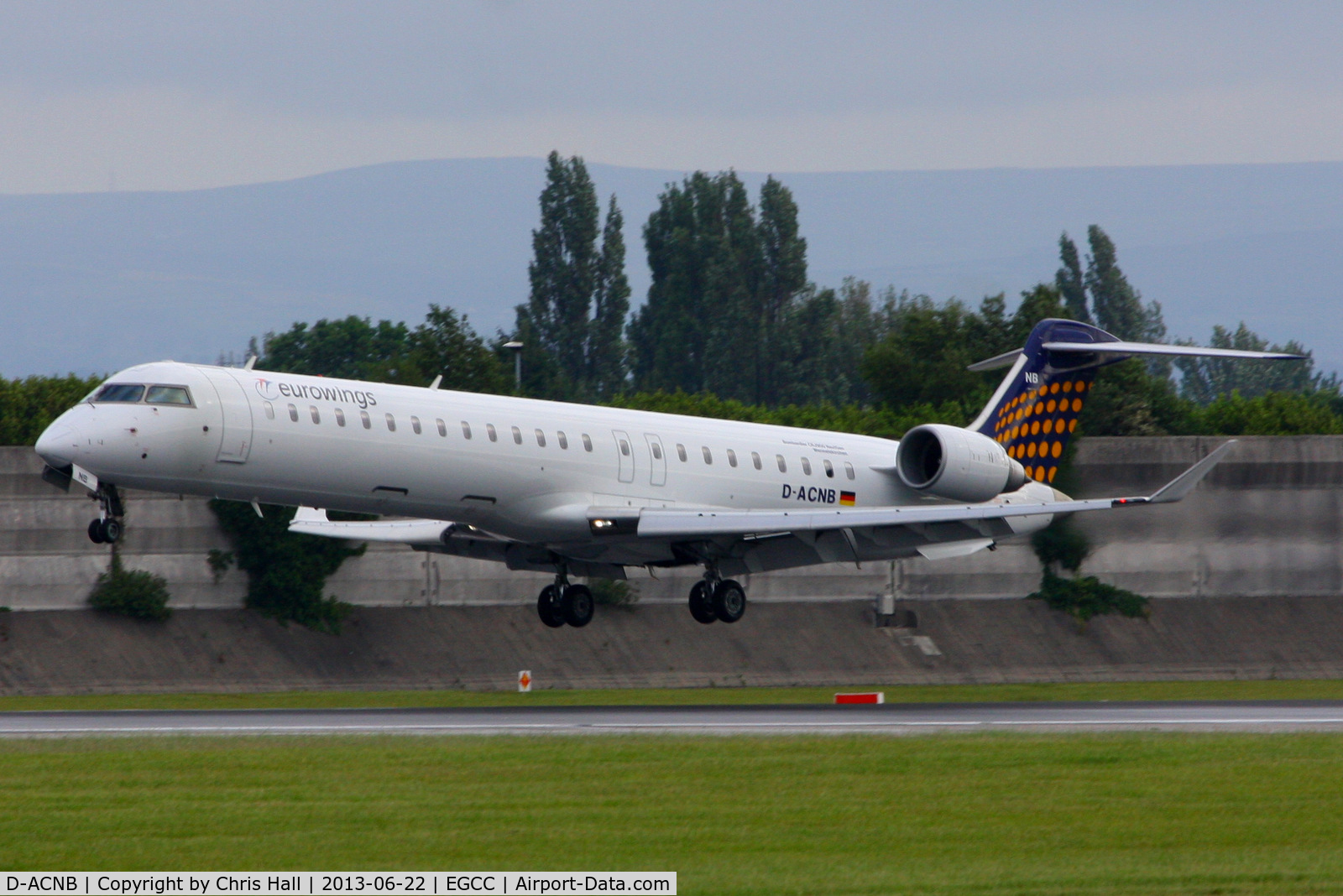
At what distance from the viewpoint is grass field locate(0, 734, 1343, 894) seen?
1402cm

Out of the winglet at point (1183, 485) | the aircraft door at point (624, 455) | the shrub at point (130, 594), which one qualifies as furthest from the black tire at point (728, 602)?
the shrub at point (130, 594)

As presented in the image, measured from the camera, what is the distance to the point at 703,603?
31188 mm

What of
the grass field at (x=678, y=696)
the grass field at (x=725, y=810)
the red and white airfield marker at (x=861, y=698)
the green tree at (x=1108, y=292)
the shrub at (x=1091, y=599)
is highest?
the green tree at (x=1108, y=292)

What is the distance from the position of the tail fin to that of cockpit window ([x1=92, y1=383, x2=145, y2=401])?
17.7 meters

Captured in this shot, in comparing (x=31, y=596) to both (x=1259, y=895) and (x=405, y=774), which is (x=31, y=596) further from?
(x=1259, y=895)

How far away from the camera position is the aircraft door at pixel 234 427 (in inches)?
999

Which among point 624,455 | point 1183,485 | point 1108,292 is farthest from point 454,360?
point 1108,292

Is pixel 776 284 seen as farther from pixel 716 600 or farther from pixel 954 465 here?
pixel 716 600

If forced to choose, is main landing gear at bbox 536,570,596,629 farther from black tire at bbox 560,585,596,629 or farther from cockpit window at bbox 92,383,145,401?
cockpit window at bbox 92,383,145,401

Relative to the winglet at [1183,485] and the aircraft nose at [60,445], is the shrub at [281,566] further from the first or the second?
the winglet at [1183,485]

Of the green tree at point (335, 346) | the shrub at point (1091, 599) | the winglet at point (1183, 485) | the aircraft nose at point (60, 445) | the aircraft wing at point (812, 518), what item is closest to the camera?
the aircraft nose at point (60, 445)

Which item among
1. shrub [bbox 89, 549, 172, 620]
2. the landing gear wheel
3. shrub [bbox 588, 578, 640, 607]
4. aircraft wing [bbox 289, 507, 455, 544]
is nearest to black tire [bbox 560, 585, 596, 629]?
the landing gear wheel

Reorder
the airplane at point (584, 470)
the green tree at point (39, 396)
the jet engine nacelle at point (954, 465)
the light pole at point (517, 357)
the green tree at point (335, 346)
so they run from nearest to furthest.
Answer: the airplane at point (584, 470), the jet engine nacelle at point (954, 465), the light pole at point (517, 357), the green tree at point (39, 396), the green tree at point (335, 346)

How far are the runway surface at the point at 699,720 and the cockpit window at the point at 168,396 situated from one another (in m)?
4.76
